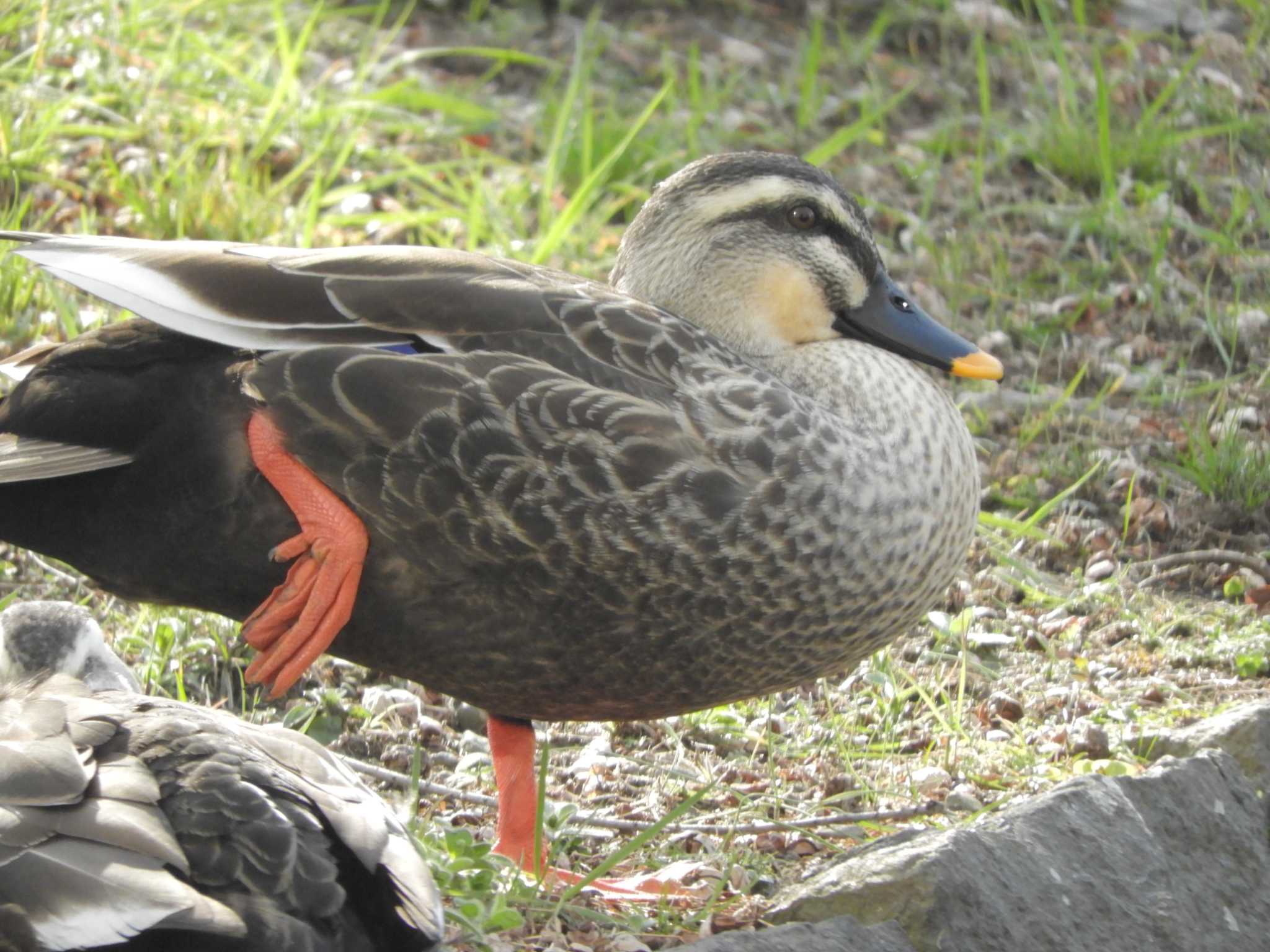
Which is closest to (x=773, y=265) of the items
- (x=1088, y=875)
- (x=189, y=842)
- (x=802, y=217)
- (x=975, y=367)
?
(x=802, y=217)

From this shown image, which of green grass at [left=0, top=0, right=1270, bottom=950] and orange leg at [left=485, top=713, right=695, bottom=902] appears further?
green grass at [left=0, top=0, right=1270, bottom=950]

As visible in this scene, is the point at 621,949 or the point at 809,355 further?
the point at 809,355

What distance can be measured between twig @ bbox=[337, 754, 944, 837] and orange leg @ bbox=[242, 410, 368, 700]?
280 millimetres

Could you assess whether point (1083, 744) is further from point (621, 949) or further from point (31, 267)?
point (31, 267)

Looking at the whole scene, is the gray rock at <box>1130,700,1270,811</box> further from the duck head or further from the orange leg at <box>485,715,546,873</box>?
the orange leg at <box>485,715,546,873</box>

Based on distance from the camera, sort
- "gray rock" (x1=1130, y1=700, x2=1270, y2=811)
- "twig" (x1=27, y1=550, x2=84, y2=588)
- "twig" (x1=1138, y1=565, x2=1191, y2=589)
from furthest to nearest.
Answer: "twig" (x1=1138, y1=565, x2=1191, y2=589)
"twig" (x1=27, y1=550, x2=84, y2=588)
"gray rock" (x1=1130, y1=700, x2=1270, y2=811)

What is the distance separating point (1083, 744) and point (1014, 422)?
1.48m

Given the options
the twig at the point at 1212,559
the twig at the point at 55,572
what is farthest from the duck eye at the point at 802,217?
the twig at the point at 55,572

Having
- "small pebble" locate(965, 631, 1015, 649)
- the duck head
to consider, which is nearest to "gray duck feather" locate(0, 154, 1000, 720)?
the duck head

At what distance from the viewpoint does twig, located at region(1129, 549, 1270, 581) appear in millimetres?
4250

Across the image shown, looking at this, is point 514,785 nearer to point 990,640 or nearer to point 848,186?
point 990,640

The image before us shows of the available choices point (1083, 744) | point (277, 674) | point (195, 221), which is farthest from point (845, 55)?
point (277, 674)

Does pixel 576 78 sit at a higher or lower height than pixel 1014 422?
higher

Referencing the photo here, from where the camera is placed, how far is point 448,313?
3.14 meters
